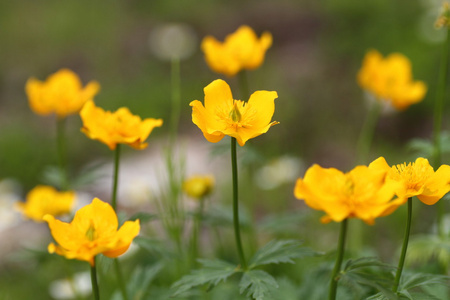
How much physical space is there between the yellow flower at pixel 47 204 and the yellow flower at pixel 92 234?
0.74m

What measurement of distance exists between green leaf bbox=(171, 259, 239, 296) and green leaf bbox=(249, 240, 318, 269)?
2.3 inches

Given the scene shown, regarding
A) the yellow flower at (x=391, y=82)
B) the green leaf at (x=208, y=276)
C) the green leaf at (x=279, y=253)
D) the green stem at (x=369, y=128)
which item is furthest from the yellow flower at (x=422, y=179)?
the green stem at (x=369, y=128)

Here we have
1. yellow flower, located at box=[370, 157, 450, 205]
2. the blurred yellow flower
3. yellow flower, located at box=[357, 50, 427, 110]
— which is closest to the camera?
yellow flower, located at box=[370, 157, 450, 205]

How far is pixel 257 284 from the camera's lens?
3.78 feet

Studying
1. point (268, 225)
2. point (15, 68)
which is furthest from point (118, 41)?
point (268, 225)

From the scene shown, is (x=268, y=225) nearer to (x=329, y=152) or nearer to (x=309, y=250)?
(x=309, y=250)

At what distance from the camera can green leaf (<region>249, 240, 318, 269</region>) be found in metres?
1.18

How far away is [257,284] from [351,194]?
305mm

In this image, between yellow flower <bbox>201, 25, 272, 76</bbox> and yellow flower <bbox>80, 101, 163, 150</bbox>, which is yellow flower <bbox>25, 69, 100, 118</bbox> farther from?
yellow flower <bbox>80, 101, 163, 150</bbox>

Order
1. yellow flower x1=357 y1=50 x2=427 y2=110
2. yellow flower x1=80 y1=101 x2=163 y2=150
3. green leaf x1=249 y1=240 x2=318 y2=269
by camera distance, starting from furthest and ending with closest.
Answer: yellow flower x1=357 y1=50 x2=427 y2=110 → yellow flower x1=80 y1=101 x2=163 y2=150 → green leaf x1=249 y1=240 x2=318 y2=269

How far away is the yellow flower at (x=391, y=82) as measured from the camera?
215 cm

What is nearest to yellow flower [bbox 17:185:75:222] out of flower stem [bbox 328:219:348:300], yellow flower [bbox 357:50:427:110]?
flower stem [bbox 328:219:348:300]

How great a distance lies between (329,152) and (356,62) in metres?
1.04

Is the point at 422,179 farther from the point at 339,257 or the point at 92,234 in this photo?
the point at 92,234
